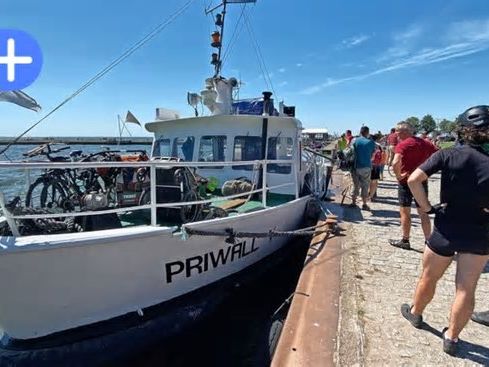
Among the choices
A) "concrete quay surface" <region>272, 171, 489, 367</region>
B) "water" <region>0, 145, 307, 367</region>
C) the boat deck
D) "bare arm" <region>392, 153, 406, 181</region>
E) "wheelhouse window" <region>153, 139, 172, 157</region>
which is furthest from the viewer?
"wheelhouse window" <region>153, 139, 172, 157</region>

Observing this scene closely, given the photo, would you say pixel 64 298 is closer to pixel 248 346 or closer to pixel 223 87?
pixel 248 346

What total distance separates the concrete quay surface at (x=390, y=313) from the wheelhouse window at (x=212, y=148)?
2.85 m

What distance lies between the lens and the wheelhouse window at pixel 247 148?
654 centimetres

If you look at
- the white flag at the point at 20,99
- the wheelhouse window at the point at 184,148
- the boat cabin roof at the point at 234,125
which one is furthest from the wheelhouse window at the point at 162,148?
the white flag at the point at 20,99

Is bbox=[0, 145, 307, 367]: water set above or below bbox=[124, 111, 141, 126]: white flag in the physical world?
below

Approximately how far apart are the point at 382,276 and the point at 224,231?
2.02m

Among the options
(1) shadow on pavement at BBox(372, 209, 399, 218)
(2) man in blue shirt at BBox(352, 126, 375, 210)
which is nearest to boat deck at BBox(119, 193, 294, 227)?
(2) man in blue shirt at BBox(352, 126, 375, 210)

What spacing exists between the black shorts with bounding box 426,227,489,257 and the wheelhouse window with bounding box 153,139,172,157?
18.4ft

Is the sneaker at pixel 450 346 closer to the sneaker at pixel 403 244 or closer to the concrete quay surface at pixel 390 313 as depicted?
the concrete quay surface at pixel 390 313

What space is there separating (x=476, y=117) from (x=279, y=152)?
14.9 ft

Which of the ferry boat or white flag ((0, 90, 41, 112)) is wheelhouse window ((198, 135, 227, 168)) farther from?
white flag ((0, 90, 41, 112))

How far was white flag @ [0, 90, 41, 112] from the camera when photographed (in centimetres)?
285

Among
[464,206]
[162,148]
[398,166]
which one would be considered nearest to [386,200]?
[398,166]

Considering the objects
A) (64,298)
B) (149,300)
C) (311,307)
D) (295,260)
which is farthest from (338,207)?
(64,298)
